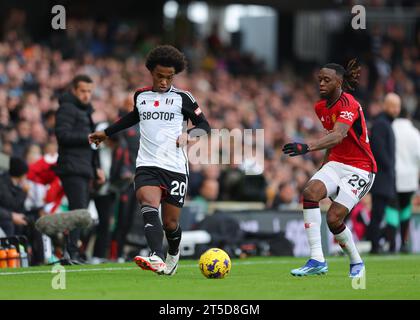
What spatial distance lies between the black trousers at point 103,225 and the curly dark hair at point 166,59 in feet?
14.9

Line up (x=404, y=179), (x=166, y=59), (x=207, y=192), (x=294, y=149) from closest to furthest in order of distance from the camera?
(x=294, y=149) < (x=166, y=59) < (x=404, y=179) < (x=207, y=192)

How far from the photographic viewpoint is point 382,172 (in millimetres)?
17922

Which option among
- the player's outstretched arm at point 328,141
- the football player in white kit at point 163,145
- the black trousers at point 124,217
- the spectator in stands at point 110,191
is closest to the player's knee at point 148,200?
the football player in white kit at point 163,145

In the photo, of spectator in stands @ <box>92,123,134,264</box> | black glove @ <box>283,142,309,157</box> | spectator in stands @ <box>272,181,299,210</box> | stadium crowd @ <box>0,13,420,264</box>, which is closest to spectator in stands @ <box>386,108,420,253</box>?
spectator in stands @ <box>272,181,299,210</box>

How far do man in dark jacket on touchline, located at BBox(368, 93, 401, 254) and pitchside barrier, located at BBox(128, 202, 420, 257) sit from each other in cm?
128

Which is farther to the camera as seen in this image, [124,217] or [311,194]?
[124,217]

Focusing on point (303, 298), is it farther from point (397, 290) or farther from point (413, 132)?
point (413, 132)

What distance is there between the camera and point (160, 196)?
11.6 m

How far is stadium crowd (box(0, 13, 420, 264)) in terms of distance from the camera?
Answer: 64.6 ft

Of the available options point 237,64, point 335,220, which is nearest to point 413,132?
point 335,220

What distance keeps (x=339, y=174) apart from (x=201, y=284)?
80.7 inches

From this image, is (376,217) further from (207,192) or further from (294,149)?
(294,149)

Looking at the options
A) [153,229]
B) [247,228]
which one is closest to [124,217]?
[247,228]

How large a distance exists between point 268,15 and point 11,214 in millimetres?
24624
